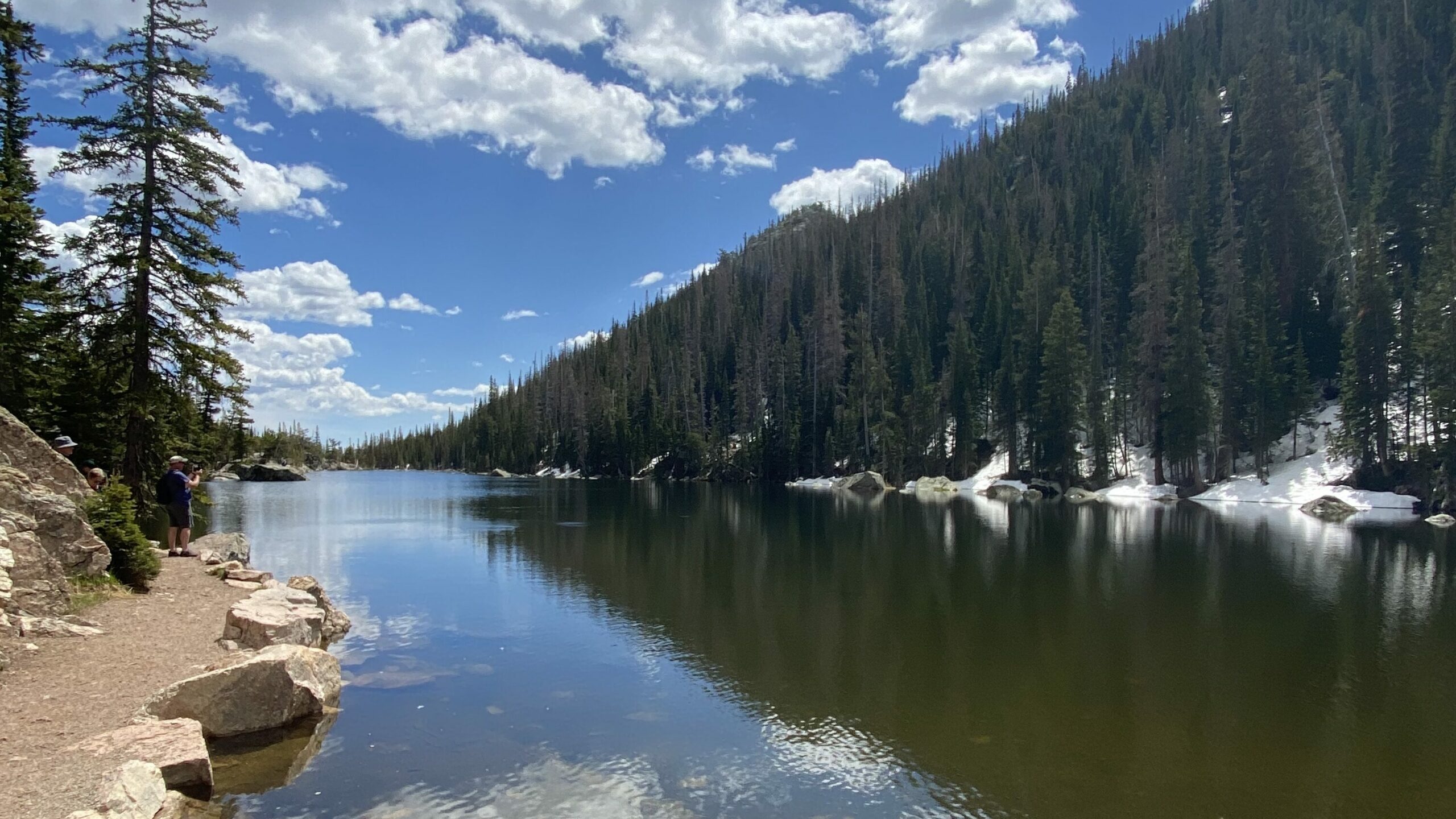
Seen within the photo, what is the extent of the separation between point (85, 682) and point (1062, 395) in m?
73.5

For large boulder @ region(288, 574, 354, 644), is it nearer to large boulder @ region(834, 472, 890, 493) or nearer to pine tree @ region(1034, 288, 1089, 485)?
large boulder @ region(834, 472, 890, 493)

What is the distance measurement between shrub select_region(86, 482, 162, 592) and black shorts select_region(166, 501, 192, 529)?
4.17 metres

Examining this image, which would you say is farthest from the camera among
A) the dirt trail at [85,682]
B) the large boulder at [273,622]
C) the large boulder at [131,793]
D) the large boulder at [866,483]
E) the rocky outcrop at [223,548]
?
the large boulder at [866,483]

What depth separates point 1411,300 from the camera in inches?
2213

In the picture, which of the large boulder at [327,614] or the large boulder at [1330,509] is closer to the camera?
the large boulder at [327,614]

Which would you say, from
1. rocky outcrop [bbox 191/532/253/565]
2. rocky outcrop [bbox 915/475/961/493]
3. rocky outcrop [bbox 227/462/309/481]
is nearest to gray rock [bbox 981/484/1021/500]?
rocky outcrop [bbox 915/475/961/493]

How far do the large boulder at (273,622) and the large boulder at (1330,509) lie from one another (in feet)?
178

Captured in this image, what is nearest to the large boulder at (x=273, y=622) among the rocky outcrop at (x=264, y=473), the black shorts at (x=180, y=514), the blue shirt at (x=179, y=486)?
the blue shirt at (x=179, y=486)

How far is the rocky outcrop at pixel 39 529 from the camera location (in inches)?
463

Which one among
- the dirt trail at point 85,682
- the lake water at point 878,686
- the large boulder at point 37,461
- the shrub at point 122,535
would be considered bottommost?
the lake water at point 878,686

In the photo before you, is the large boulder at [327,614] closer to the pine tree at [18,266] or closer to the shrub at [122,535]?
the shrub at [122,535]

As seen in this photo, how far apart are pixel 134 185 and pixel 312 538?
776 inches

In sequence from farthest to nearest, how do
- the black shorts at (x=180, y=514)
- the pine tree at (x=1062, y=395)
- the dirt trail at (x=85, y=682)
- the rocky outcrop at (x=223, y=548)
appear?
1. the pine tree at (x=1062, y=395)
2. the rocky outcrop at (x=223, y=548)
3. the black shorts at (x=180, y=514)
4. the dirt trail at (x=85, y=682)

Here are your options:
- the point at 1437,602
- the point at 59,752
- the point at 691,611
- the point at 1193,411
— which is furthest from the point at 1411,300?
the point at 59,752
